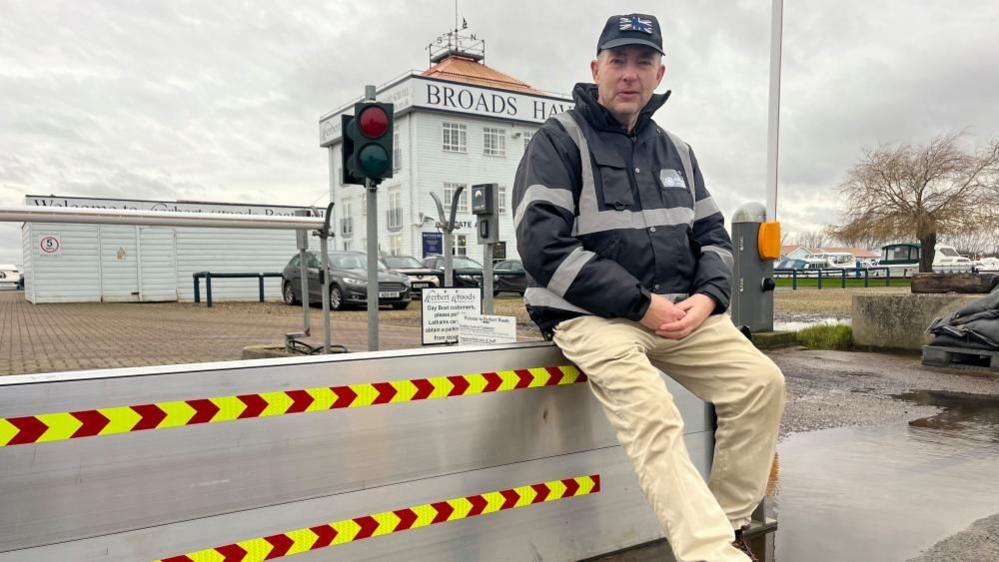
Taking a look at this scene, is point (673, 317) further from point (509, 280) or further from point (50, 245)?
point (50, 245)

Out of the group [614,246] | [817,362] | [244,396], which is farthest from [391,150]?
[817,362]

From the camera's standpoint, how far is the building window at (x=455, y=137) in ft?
132

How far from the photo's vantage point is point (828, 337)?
991cm

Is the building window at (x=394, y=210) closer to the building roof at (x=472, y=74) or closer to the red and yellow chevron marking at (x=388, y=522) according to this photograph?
the building roof at (x=472, y=74)

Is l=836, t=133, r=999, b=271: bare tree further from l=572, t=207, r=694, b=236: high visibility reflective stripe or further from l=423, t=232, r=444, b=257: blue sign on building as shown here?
l=572, t=207, r=694, b=236: high visibility reflective stripe

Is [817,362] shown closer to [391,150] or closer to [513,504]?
[391,150]

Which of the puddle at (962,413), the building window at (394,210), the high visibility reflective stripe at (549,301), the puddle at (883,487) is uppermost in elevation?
the building window at (394,210)

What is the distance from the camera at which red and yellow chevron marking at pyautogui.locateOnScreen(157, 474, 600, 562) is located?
232cm

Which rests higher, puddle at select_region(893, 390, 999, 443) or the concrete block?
the concrete block

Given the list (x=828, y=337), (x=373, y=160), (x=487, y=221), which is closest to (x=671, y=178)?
(x=487, y=221)

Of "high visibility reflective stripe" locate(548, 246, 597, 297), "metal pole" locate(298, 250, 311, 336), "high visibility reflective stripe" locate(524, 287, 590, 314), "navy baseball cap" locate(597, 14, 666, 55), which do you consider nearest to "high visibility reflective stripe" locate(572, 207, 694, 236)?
"high visibility reflective stripe" locate(548, 246, 597, 297)

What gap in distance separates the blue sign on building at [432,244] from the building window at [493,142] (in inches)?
269

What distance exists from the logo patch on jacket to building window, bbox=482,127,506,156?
3875cm

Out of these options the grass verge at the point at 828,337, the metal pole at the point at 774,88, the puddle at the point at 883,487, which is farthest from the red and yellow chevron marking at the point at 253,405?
the grass verge at the point at 828,337
